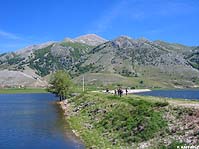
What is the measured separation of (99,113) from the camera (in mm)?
84750

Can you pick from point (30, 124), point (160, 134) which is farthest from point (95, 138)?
point (30, 124)

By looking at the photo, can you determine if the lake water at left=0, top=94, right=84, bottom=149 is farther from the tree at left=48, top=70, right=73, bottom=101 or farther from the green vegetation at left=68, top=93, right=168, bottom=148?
the tree at left=48, top=70, right=73, bottom=101

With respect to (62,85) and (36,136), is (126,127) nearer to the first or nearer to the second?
(36,136)

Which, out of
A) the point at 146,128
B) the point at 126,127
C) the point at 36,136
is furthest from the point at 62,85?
the point at 146,128

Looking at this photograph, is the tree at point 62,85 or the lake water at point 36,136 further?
the tree at point 62,85

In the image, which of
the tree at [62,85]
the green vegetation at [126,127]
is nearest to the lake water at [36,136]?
the green vegetation at [126,127]

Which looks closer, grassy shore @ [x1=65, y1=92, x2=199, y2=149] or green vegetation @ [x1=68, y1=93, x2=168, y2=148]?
grassy shore @ [x1=65, y1=92, x2=199, y2=149]

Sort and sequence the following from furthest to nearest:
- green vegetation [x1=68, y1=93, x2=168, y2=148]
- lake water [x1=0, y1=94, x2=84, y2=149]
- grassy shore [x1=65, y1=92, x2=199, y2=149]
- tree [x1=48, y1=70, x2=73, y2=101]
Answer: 1. tree [x1=48, y1=70, x2=73, y2=101]
2. lake water [x1=0, y1=94, x2=84, y2=149]
3. green vegetation [x1=68, y1=93, x2=168, y2=148]
4. grassy shore [x1=65, y1=92, x2=199, y2=149]

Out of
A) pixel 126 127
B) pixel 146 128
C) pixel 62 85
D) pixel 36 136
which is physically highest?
pixel 62 85

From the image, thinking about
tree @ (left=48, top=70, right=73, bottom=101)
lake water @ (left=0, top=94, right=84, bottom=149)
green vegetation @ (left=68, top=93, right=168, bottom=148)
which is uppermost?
tree @ (left=48, top=70, right=73, bottom=101)

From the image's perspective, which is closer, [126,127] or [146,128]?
[146,128]

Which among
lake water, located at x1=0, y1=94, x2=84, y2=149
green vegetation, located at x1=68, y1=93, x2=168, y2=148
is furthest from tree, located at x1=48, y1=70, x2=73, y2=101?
green vegetation, located at x1=68, y1=93, x2=168, y2=148

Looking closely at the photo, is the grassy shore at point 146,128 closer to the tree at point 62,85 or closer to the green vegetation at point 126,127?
the green vegetation at point 126,127

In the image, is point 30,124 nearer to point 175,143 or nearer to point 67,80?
point 175,143
